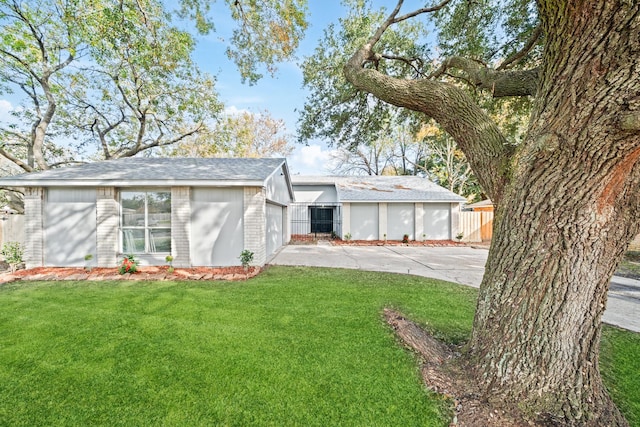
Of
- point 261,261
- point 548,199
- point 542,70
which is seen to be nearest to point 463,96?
point 542,70

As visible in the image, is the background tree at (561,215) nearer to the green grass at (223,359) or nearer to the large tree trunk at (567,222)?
the large tree trunk at (567,222)

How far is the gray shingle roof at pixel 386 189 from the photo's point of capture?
1464cm

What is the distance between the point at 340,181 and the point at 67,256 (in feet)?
44.8

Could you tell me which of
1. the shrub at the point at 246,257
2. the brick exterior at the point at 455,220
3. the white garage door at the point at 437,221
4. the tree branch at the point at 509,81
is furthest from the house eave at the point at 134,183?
the brick exterior at the point at 455,220

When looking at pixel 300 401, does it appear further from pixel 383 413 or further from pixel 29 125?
pixel 29 125

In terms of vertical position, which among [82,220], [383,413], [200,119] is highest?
[200,119]

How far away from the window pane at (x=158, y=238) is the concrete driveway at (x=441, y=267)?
3.21 meters

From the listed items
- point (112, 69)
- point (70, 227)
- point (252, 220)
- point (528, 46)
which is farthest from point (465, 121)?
point (112, 69)

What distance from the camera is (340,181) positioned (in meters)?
17.5

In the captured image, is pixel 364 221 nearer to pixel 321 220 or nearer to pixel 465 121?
pixel 321 220

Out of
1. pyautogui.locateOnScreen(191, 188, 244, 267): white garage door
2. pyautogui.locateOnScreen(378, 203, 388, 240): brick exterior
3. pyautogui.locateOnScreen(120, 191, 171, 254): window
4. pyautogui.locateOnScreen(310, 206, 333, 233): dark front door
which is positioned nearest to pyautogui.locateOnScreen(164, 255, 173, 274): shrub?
pyautogui.locateOnScreen(120, 191, 171, 254): window

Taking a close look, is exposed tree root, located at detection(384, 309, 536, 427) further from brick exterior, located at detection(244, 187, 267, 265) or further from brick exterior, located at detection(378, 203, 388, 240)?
brick exterior, located at detection(378, 203, 388, 240)

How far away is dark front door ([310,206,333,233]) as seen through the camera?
17547mm

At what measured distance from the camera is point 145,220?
7.50 metres
